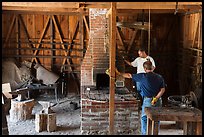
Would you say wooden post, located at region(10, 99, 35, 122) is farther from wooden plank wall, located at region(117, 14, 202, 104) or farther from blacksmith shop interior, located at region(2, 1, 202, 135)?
wooden plank wall, located at region(117, 14, 202, 104)

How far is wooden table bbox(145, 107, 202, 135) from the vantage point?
4.06 meters

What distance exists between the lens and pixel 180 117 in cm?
406

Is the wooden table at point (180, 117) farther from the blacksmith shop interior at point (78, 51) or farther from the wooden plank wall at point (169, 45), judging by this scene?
the wooden plank wall at point (169, 45)

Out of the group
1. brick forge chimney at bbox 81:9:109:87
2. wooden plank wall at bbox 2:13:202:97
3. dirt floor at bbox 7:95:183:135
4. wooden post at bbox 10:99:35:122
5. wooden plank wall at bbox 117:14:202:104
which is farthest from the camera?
wooden plank wall at bbox 2:13:202:97

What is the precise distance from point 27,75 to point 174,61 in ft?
16.4

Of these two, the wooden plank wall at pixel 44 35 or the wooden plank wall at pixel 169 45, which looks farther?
the wooden plank wall at pixel 44 35

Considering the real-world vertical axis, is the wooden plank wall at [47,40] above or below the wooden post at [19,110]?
above

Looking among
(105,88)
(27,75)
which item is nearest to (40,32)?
(27,75)

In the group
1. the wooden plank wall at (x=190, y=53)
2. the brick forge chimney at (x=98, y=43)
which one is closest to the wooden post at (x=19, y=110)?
the brick forge chimney at (x=98, y=43)

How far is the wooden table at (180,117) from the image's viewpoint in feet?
13.3

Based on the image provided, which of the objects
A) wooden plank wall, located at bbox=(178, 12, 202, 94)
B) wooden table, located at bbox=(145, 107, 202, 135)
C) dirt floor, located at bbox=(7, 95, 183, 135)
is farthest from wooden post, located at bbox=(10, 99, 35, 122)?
wooden plank wall, located at bbox=(178, 12, 202, 94)

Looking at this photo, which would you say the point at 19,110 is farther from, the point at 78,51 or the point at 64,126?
the point at 78,51

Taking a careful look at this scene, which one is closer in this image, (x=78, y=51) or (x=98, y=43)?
(x=98, y=43)

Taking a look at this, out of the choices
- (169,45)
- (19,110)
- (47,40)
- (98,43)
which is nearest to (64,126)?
(19,110)
